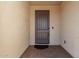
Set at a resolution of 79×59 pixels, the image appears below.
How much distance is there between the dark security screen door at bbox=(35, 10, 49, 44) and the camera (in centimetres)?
652

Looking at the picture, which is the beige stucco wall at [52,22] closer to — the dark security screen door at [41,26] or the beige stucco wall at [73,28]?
the dark security screen door at [41,26]

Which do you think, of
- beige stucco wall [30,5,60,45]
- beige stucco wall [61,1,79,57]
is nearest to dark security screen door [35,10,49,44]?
beige stucco wall [30,5,60,45]

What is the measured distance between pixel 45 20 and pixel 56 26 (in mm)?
616

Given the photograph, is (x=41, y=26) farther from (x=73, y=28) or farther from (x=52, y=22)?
(x=73, y=28)

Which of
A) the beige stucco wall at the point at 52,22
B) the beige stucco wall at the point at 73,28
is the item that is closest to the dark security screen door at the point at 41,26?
the beige stucco wall at the point at 52,22

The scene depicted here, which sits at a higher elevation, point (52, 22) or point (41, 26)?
point (52, 22)

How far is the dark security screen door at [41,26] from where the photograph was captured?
652 centimetres

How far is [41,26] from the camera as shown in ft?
21.6

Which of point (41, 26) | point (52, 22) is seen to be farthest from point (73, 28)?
point (41, 26)

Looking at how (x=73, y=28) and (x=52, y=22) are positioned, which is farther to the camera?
(x=52, y=22)

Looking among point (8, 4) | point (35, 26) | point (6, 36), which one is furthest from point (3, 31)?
point (35, 26)

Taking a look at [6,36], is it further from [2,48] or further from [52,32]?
[52,32]

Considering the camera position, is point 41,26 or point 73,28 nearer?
point 73,28

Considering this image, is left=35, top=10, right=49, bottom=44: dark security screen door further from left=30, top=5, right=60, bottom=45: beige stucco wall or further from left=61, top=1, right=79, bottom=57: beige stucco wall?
left=61, top=1, right=79, bottom=57: beige stucco wall
